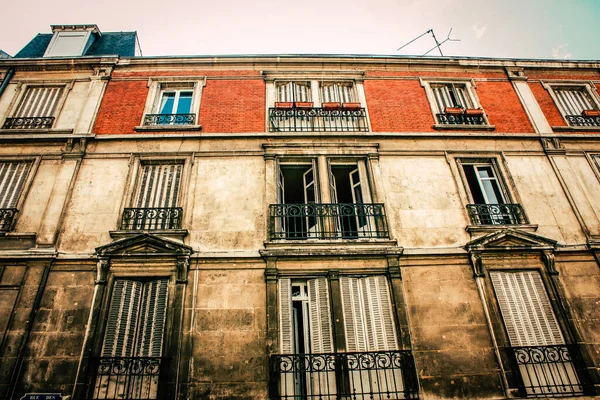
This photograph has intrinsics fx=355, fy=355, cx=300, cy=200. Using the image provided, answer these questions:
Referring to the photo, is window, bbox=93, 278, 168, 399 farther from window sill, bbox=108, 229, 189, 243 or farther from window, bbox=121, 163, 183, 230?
window, bbox=121, 163, 183, 230

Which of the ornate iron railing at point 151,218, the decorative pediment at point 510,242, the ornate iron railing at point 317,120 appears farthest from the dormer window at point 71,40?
the decorative pediment at point 510,242

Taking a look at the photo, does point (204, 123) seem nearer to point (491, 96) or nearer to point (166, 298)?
point (166, 298)

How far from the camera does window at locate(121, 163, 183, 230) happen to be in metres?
7.82

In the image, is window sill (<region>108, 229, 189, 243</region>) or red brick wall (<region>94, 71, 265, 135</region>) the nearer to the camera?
window sill (<region>108, 229, 189, 243</region>)

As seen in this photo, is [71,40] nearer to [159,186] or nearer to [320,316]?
[159,186]

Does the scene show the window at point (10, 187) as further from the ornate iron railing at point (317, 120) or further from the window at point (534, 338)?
the window at point (534, 338)

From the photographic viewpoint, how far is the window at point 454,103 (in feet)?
32.2

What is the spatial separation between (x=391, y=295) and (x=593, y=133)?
25.3ft

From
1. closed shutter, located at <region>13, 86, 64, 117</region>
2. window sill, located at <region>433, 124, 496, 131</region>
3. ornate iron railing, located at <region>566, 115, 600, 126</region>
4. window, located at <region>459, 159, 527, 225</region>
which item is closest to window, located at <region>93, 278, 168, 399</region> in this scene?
closed shutter, located at <region>13, 86, 64, 117</region>

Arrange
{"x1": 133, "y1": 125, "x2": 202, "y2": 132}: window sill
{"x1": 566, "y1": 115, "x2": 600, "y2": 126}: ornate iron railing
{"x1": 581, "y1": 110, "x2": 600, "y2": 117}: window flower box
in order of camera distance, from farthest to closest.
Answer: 1. {"x1": 581, "y1": 110, "x2": 600, "y2": 117}: window flower box
2. {"x1": 566, "y1": 115, "x2": 600, "y2": 126}: ornate iron railing
3. {"x1": 133, "y1": 125, "x2": 202, "y2": 132}: window sill

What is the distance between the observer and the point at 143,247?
289 inches

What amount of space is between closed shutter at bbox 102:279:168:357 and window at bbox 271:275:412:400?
2.30 meters

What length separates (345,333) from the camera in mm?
6660

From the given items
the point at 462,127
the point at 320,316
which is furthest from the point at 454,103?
the point at 320,316
